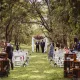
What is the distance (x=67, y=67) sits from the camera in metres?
16.5

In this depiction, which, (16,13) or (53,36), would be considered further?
(16,13)

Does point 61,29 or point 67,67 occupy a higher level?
point 61,29

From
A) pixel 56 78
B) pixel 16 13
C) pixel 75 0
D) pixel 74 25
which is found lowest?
pixel 56 78

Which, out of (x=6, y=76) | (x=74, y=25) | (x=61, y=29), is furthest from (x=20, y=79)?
(x=61, y=29)

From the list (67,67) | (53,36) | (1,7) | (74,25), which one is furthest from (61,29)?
(74,25)

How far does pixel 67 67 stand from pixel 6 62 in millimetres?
3374

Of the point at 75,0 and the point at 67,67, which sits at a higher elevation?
the point at 75,0

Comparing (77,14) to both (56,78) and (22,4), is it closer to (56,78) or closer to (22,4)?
(56,78)

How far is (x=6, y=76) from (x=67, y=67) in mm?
3386

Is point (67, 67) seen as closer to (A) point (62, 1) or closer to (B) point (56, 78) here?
(B) point (56, 78)

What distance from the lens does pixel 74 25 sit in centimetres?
1348

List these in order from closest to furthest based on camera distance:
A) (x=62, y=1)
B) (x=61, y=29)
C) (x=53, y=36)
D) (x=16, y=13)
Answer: (x=62, y=1)
(x=61, y=29)
(x=53, y=36)
(x=16, y=13)

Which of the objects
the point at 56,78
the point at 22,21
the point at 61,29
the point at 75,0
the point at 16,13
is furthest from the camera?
the point at 22,21

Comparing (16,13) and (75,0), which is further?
(16,13)
